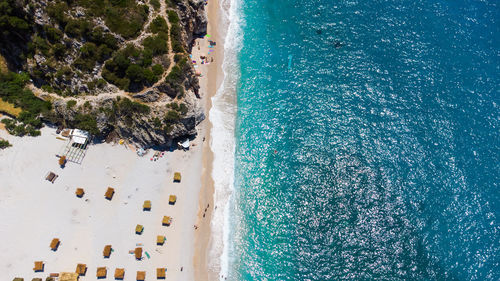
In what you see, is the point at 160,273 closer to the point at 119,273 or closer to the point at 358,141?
the point at 119,273

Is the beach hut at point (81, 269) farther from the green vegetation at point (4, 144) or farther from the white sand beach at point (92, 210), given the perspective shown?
the green vegetation at point (4, 144)

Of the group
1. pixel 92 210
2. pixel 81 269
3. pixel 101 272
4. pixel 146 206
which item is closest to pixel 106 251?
pixel 101 272

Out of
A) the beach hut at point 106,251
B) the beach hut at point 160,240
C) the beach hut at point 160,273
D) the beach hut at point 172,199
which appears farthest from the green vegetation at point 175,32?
the beach hut at point 160,273

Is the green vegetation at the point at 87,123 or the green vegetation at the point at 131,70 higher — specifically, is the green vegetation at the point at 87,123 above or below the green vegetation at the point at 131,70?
below

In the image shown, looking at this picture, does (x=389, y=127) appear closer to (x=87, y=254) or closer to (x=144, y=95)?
(x=144, y=95)

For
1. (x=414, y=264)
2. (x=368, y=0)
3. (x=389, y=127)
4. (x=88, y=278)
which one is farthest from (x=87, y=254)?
(x=368, y=0)
